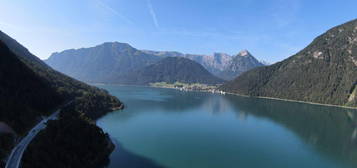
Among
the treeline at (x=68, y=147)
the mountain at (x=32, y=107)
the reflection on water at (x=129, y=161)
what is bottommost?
the reflection on water at (x=129, y=161)

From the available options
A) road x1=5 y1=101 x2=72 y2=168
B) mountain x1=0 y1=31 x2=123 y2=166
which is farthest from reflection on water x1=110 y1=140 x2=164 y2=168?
road x1=5 y1=101 x2=72 y2=168

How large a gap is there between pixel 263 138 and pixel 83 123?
50.6m

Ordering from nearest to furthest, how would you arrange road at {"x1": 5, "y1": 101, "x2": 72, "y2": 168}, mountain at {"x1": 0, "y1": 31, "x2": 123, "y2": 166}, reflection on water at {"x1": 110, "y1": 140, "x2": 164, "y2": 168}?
road at {"x1": 5, "y1": 101, "x2": 72, "y2": 168} → reflection on water at {"x1": 110, "y1": 140, "x2": 164, "y2": 168} → mountain at {"x1": 0, "y1": 31, "x2": 123, "y2": 166}

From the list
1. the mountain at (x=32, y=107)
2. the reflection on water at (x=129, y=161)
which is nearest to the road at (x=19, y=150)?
the mountain at (x=32, y=107)

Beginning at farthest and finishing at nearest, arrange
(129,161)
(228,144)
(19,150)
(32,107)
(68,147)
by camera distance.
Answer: (32,107), (228,144), (129,161), (68,147), (19,150)

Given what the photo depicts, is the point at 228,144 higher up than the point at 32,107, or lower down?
lower down

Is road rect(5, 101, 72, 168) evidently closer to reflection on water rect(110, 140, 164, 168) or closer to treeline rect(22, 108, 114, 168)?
treeline rect(22, 108, 114, 168)

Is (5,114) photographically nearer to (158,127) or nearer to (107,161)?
(107,161)

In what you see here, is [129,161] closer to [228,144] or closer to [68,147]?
[68,147]

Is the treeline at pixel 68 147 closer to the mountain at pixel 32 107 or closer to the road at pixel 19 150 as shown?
the mountain at pixel 32 107

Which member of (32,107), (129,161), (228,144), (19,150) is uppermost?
(32,107)

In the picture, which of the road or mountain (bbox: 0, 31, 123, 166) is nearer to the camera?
the road

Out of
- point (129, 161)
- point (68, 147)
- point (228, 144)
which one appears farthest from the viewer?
point (228, 144)

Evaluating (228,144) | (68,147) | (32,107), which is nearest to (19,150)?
(68,147)
